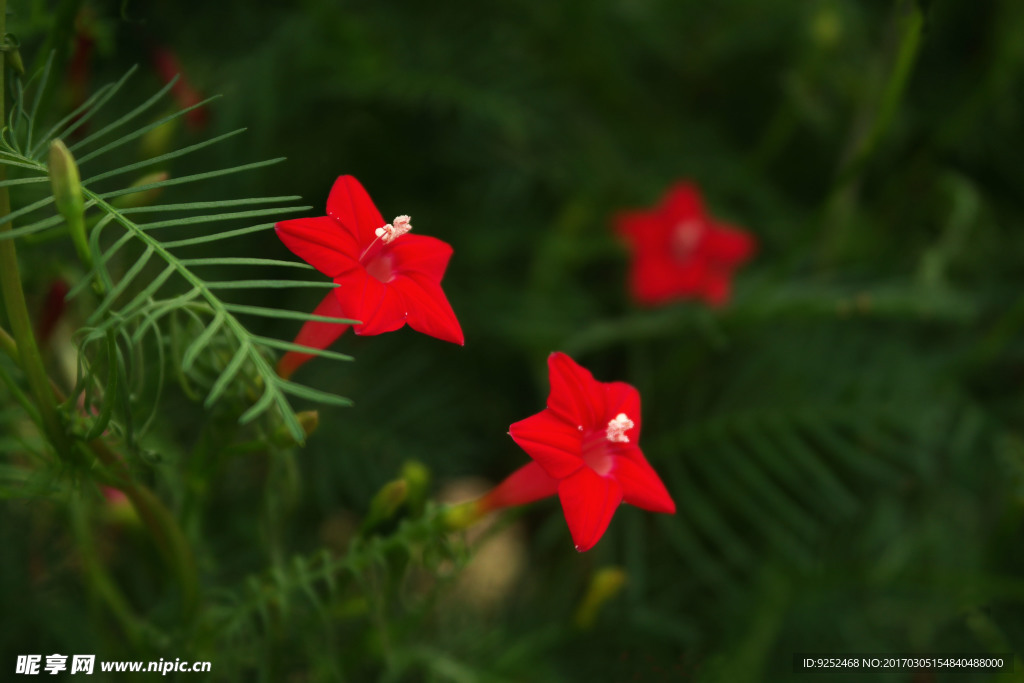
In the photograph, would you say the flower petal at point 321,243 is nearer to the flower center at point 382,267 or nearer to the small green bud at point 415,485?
the flower center at point 382,267

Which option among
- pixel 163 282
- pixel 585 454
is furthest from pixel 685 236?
pixel 163 282

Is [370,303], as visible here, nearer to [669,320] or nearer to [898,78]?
[898,78]

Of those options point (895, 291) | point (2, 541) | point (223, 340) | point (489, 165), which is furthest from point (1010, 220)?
point (2, 541)

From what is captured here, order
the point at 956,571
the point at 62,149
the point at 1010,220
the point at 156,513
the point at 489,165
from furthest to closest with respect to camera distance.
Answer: the point at 1010,220, the point at 489,165, the point at 956,571, the point at 156,513, the point at 62,149

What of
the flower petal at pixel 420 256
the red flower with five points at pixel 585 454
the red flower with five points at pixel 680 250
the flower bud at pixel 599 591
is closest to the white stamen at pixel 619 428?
the red flower with five points at pixel 585 454

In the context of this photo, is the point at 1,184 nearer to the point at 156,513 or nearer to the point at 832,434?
the point at 156,513

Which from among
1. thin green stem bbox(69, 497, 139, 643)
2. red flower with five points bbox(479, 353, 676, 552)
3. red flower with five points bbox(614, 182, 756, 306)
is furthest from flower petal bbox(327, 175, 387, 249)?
red flower with five points bbox(614, 182, 756, 306)
